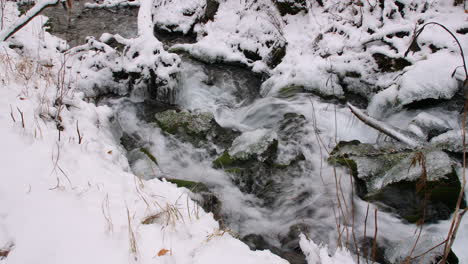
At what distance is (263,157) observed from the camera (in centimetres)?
424

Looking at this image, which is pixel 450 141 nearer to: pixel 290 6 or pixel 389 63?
pixel 389 63

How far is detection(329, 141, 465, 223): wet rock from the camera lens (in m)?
3.22

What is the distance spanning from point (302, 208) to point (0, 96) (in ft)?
12.1

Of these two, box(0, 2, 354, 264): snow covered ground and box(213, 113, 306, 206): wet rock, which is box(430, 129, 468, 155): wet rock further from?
box(0, 2, 354, 264): snow covered ground

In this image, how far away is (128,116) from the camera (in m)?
5.45

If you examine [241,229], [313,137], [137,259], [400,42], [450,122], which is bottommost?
[241,229]

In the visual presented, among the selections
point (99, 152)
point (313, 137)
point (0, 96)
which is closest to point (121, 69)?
point (0, 96)

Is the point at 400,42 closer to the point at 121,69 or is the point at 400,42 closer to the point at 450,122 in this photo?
the point at 450,122

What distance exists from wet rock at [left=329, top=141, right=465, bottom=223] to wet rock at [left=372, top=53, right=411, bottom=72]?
6.31 feet

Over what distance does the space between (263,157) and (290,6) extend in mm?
4694

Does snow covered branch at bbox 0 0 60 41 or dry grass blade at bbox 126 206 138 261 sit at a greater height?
snow covered branch at bbox 0 0 60 41

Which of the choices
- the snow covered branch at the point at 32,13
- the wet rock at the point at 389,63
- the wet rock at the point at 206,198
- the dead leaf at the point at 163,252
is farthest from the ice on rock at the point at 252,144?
the snow covered branch at the point at 32,13

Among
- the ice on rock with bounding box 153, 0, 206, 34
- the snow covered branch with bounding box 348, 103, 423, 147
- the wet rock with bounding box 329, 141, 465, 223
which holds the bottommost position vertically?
the wet rock with bounding box 329, 141, 465, 223

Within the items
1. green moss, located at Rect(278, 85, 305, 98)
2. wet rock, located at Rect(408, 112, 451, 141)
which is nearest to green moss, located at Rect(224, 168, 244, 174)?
green moss, located at Rect(278, 85, 305, 98)
